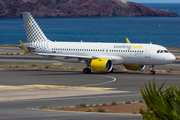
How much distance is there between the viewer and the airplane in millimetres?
45500

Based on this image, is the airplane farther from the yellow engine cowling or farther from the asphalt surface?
the asphalt surface

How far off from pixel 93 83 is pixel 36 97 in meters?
10.8

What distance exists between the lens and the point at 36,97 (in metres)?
28.2

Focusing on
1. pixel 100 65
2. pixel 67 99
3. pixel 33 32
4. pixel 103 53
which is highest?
pixel 33 32

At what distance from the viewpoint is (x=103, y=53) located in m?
48.3

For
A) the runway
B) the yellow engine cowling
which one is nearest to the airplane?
the yellow engine cowling

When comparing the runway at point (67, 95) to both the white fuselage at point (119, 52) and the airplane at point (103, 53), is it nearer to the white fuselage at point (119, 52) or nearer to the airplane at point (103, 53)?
the airplane at point (103, 53)

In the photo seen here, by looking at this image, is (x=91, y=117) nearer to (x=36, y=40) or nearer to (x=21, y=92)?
(x=21, y=92)

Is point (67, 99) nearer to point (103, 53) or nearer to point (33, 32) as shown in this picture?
point (103, 53)

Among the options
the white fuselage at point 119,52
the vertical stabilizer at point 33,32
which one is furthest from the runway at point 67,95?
the vertical stabilizer at point 33,32

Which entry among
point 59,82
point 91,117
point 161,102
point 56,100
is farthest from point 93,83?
point 161,102

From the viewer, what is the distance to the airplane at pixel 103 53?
149 feet

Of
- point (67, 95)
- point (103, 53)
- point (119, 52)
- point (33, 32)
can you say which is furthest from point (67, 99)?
point (33, 32)

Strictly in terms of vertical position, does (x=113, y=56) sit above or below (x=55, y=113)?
above
